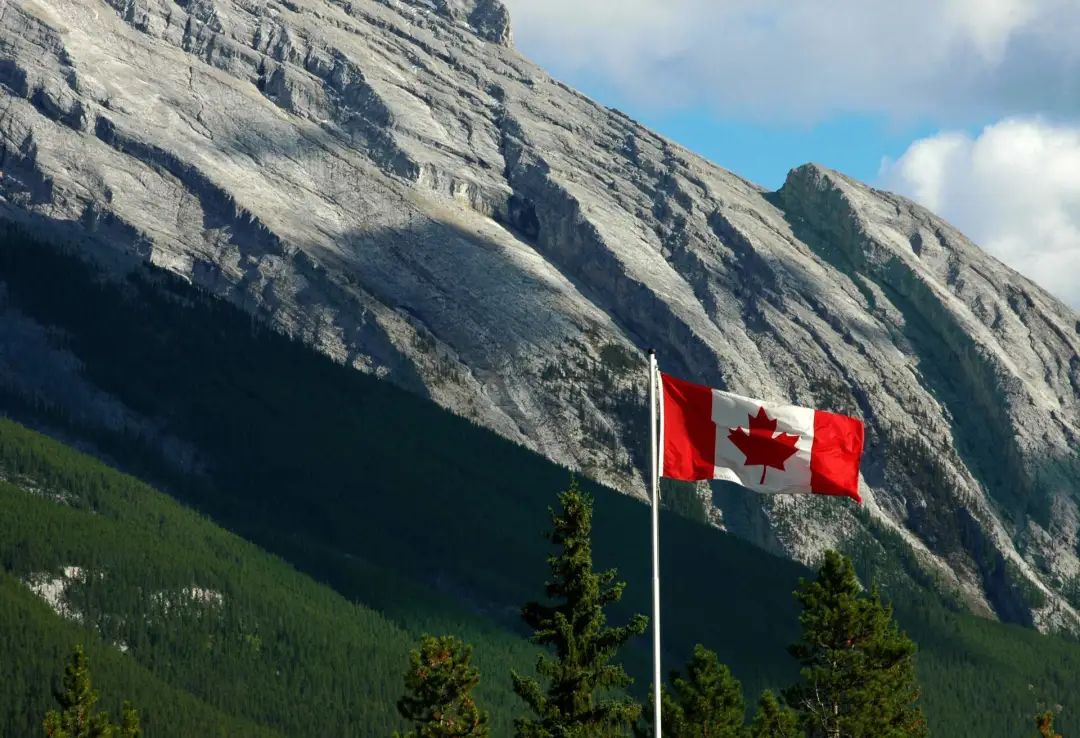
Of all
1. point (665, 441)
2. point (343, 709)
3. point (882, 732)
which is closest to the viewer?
point (665, 441)

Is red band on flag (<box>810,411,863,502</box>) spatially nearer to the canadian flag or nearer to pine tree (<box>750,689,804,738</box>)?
the canadian flag

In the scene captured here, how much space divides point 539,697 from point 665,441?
43.1 feet

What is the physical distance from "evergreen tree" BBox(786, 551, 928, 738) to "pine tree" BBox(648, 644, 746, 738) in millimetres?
2835

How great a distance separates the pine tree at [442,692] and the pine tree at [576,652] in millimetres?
5660

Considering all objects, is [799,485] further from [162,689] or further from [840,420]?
[162,689]

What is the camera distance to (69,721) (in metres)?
78.9

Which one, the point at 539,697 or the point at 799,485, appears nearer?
the point at 799,485

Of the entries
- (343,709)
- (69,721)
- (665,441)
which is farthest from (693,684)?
(343,709)

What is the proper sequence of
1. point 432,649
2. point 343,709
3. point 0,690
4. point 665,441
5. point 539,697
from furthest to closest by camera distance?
point 343,709
point 0,690
point 432,649
point 539,697
point 665,441

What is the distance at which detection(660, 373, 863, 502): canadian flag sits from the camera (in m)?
51.4

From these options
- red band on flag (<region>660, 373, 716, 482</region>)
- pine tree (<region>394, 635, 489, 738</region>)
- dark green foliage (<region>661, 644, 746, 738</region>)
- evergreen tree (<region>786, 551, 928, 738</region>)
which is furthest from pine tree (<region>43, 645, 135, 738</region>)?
red band on flag (<region>660, 373, 716, 482</region>)

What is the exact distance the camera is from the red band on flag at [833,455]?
5175 centimetres

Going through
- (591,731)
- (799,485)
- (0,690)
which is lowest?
(591,731)

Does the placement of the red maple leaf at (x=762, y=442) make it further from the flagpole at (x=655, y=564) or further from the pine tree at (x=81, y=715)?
the pine tree at (x=81, y=715)
